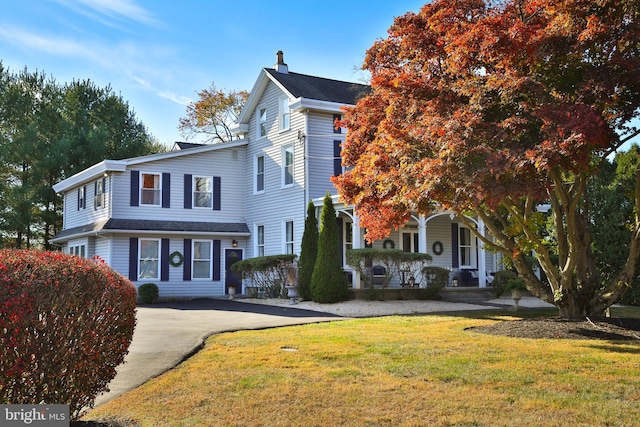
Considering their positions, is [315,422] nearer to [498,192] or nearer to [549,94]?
[498,192]

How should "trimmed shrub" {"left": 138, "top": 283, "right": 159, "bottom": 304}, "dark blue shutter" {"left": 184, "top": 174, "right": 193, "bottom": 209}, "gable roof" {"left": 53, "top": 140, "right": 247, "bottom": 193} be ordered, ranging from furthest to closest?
"dark blue shutter" {"left": 184, "top": 174, "right": 193, "bottom": 209}
"gable roof" {"left": 53, "top": 140, "right": 247, "bottom": 193}
"trimmed shrub" {"left": 138, "top": 283, "right": 159, "bottom": 304}

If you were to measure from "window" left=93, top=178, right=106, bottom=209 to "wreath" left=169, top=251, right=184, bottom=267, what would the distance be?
355 cm

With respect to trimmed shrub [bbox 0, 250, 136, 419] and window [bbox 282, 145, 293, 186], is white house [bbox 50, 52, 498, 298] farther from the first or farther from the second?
trimmed shrub [bbox 0, 250, 136, 419]

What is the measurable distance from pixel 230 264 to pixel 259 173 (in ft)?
13.1

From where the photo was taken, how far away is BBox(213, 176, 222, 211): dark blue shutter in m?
25.9

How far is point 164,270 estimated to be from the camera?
2434 cm

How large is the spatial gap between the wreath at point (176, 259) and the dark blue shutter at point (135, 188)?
96.4 inches

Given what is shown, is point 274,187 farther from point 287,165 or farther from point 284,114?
point 284,114

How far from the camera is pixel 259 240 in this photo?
2559 cm

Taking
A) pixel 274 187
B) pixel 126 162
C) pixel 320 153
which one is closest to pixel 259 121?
pixel 274 187

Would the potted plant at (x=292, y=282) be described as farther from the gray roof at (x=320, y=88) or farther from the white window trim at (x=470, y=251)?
the white window trim at (x=470, y=251)

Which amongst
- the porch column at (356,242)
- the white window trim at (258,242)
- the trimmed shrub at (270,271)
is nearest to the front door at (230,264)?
the white window trim at (258,242)

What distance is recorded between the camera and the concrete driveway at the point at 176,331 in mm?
7453

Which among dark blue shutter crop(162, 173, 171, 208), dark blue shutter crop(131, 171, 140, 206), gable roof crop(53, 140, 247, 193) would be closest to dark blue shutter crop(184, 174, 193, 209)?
dark blue shutter crop(162, 173, 171, 208)
